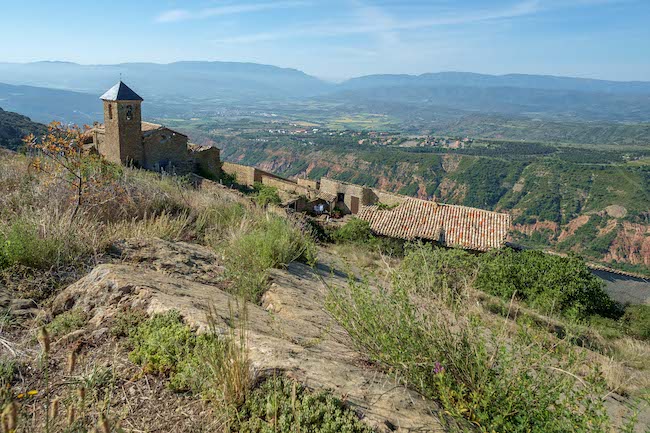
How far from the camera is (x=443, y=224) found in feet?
59.7

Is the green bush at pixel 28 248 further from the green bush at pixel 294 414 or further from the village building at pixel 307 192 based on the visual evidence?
the village building at pixel 307 192

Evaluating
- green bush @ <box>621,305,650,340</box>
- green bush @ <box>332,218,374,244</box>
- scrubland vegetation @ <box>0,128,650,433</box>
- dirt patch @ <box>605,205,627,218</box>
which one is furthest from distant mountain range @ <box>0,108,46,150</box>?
dirt patch @ <box>605,205,627,218</box>

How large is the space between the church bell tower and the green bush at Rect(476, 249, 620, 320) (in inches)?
682

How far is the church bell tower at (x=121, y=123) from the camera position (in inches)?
794

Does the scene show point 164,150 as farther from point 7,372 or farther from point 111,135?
point 7,372

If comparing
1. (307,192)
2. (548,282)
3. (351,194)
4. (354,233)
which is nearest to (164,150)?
(307,192)

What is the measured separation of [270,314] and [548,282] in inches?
369

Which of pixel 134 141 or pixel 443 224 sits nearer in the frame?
pixel 443 224

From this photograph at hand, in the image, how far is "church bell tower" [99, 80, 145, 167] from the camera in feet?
66.2

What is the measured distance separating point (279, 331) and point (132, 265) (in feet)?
5.01

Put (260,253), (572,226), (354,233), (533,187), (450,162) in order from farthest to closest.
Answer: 1. (450,162)
2. (533,187)
3. (572,226)
4. (354,233)
5. (260,253)

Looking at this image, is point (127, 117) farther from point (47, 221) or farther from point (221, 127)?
point (221, 127)

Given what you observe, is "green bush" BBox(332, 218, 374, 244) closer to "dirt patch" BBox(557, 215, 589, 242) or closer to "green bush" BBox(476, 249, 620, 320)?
"green bush" BBox(476, 249, 620, 320)

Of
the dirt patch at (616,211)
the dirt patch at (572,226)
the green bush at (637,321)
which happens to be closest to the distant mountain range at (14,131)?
the green bush at (637,321)
